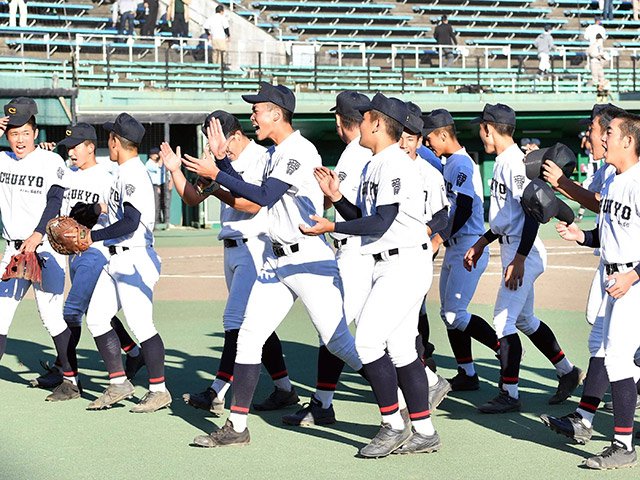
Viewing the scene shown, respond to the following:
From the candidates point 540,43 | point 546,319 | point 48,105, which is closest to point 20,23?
point 48,105

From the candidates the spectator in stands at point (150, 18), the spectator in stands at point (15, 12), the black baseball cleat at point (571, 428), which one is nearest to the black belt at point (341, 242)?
the black baseball cleat at point (571, 428)

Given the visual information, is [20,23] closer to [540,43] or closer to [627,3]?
[540,43]

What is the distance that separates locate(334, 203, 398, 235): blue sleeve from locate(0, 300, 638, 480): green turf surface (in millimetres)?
1246

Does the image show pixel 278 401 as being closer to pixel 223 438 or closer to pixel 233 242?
pixel 233 242

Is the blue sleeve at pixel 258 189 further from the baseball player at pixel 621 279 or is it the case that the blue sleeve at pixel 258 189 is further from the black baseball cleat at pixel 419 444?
the baseball player at pixel 621 279

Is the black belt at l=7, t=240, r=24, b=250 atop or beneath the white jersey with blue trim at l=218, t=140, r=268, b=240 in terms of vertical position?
beneath

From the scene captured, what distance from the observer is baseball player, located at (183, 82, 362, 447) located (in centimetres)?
648

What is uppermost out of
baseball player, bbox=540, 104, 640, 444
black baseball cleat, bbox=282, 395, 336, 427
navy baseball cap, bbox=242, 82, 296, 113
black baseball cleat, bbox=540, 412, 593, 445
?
navy baseball cap, bbox=242, 82, 296, 113

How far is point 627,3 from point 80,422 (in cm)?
2982

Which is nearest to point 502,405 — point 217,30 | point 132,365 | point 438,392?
point 438,392

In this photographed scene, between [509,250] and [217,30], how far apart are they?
19.0 m

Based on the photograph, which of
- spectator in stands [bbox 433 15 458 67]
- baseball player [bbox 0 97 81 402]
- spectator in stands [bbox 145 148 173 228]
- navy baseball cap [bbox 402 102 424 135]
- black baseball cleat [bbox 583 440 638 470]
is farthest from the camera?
spectator in stands [bbox 433 15 458 67]

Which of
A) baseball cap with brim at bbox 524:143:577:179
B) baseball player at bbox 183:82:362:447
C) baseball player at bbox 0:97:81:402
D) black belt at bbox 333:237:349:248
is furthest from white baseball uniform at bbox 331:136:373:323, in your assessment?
baseball player at bbox 0:97:81:402

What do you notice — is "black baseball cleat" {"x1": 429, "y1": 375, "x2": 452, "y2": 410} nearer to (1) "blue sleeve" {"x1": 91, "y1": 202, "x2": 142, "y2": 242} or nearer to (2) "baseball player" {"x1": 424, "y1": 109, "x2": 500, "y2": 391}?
(2) "baseball player" {"x1": 424, "y1": 109, "x2": 500, "y2": 391}
